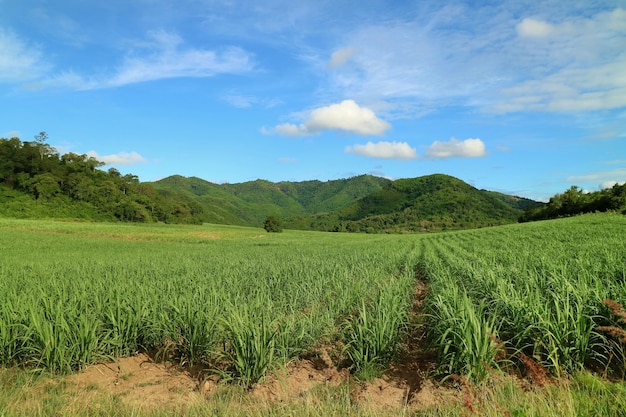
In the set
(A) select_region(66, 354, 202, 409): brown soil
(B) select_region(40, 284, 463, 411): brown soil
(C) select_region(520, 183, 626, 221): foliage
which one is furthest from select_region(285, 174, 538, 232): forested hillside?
(A) select_region(66, 354, 202, 409): brown soil

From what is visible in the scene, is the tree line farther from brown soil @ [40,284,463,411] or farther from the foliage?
the foliage

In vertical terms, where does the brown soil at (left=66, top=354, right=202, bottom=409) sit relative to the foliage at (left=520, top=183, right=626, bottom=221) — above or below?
below

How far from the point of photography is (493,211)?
14288 centimetres

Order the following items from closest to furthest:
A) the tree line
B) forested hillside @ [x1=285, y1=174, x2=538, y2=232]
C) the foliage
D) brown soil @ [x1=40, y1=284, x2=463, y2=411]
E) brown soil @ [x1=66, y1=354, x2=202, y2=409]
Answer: brown soil @ [x1=40, y1=284, x2=463, y2=411], brown soil @ [x1=66, y1=354, x2=202, y2=409], the foliage, the tree line, forested hillside @ [x1=285, y1=174, x2=538, y2=232]

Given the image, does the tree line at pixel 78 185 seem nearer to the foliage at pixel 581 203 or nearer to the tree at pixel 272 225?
the tree at pixel 272 225

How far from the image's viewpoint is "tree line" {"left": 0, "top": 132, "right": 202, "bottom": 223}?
249ft

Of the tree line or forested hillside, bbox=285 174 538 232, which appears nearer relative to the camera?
the tree line

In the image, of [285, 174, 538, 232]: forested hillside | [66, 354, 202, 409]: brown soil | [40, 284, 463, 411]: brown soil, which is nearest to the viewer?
[40, 284, 463, 411]: brown soil

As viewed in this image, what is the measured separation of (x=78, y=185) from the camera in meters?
79.8

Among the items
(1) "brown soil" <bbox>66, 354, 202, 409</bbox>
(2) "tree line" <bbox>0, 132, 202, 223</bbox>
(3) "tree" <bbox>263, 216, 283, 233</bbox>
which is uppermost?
(2) "tree line" <bbox>0, 132, 202, 223</bbox>

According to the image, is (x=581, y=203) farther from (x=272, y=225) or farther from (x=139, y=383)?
(x=139, y=383)

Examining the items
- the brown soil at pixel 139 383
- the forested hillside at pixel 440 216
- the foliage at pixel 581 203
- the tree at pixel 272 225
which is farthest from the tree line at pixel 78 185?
the foliage at pixel 581 203

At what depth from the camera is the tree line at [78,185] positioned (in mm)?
75875

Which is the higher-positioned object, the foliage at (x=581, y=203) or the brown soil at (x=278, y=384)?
the foliage at (x=581, y=203)
